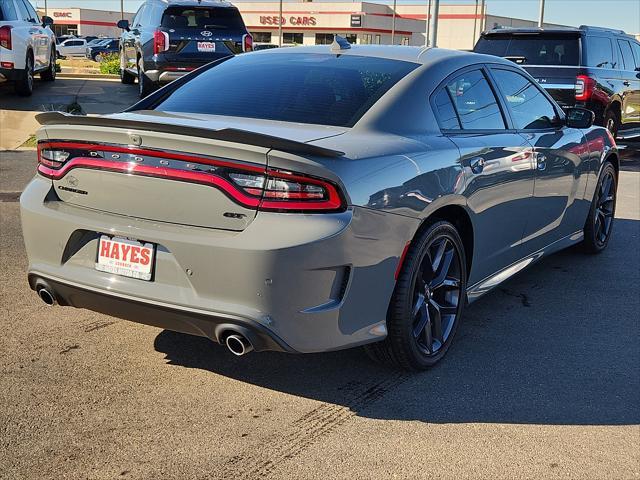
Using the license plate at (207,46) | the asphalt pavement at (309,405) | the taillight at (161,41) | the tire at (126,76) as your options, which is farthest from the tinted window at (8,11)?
the asphalt pavement at (309,405)

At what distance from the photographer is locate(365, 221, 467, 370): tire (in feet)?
12.2

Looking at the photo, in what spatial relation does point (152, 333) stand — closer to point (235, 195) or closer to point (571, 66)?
point (235, 195)

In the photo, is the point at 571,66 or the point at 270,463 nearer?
the point at 270,463

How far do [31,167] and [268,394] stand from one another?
686 cm

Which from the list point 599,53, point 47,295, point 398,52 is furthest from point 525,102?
point 599,53

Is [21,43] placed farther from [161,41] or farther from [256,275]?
[256,275]

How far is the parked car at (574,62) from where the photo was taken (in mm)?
11719

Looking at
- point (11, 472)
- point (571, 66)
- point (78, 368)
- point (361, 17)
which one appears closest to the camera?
point (11, 472)

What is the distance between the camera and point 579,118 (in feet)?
18.9

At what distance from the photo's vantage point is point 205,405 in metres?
3.55

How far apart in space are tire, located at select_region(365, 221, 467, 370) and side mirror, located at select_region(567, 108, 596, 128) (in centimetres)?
203

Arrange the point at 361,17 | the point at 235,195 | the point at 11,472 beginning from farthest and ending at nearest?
the point at 361,17 < the point at 235,195 < the point at 11,472

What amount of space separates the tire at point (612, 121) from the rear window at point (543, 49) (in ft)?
3.84

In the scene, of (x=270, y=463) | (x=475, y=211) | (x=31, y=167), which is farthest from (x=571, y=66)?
(x=270, y=463)
